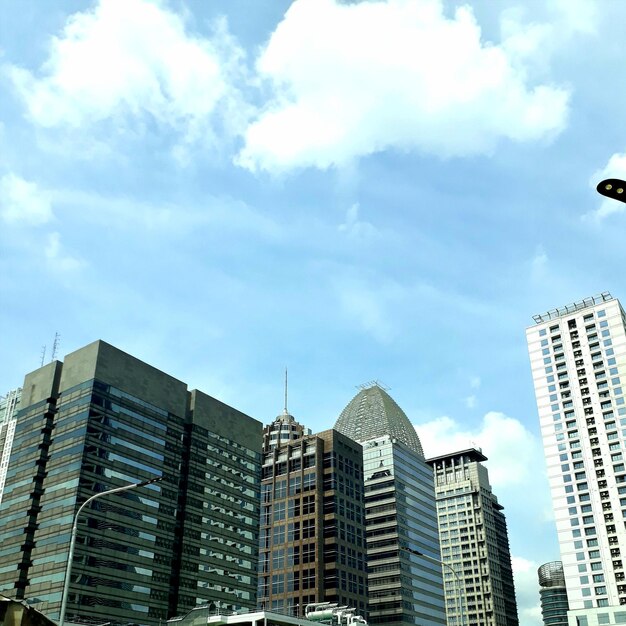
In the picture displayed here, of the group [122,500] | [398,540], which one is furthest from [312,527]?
[122,500]

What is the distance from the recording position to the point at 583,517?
147 metres

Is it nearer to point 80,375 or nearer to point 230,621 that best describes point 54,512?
point 80,375

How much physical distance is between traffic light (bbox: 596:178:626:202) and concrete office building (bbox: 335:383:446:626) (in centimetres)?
16388

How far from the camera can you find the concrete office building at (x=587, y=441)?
141m

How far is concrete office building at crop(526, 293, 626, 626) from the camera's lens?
141 metres

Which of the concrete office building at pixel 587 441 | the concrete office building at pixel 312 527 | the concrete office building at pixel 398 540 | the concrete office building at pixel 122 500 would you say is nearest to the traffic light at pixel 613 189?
the concrete office building at pixel 122 500

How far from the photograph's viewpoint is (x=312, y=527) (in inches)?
6388

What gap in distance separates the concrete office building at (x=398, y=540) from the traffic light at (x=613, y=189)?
538ft

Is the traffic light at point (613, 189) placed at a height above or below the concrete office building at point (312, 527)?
below

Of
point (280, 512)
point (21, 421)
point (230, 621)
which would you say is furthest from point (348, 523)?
point (21, 421)

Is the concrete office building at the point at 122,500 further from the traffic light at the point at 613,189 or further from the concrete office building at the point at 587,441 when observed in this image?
the traffic light at the point at 613,189

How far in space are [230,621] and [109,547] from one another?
2206 cm

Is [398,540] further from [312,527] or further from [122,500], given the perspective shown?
[122,500]

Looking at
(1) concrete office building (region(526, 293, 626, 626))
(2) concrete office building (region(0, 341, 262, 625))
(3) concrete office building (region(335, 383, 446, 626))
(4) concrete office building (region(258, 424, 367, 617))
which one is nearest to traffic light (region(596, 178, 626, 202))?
(2) concrete office building (region(0, 341, 262, 625))
